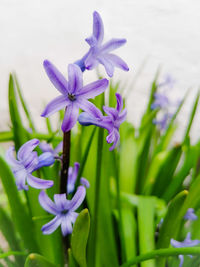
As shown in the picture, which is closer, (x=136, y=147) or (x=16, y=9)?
(x=136, y=147)

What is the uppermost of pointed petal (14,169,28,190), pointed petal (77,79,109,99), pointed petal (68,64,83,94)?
pointed petal (68,64,83,94)

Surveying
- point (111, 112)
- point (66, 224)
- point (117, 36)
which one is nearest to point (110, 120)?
point (111, 112)

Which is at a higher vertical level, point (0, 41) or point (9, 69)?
point (0, 41)

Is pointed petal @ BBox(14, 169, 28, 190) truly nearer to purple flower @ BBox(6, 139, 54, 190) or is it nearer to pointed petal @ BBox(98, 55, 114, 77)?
purple flower @ BBox(6, 139, 54, 190)

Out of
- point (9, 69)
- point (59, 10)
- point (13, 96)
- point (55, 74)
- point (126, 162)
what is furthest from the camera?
point (59, 10)

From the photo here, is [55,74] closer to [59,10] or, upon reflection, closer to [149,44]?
[149,44]

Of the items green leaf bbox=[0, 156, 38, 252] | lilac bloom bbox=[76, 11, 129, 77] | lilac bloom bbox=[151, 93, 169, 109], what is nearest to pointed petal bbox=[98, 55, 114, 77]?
lilac bloom bbox=[76, 11, 129, 77]

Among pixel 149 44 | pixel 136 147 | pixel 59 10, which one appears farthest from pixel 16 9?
pixel 136 147
